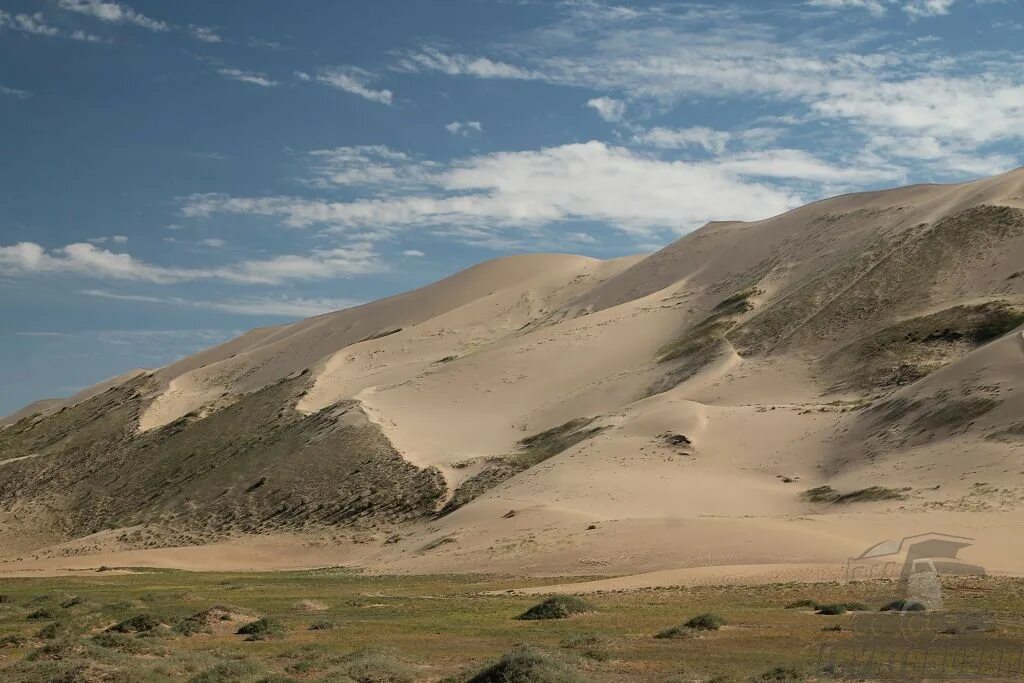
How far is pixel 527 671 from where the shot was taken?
16.1m

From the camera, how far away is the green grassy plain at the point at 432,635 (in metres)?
18.3

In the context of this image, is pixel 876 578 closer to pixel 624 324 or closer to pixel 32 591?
pixel 32 591

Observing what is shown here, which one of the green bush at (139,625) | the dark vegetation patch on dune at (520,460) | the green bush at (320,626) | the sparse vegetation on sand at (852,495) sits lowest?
the sparse vegetation on sand at (852,495)

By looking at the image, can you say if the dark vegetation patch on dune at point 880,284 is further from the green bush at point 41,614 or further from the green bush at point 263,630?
the green bush at point 41,614

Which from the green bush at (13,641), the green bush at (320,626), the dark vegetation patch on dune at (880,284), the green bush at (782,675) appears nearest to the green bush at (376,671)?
the green bush at (782,675)

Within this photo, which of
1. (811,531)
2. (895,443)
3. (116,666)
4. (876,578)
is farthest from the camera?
(895,443)

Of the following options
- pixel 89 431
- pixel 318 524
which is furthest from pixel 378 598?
pixel 89 431

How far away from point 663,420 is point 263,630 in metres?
38.6

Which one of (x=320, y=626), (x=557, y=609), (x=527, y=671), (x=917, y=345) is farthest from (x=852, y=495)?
(x=527, y=671)

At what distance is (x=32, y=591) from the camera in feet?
129

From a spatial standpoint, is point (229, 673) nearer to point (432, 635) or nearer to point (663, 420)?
point (432, 635)

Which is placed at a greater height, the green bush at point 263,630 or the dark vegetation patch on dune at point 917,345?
the dark vegetation patch on dune at point 917,345

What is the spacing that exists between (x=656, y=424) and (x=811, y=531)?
21957 mm

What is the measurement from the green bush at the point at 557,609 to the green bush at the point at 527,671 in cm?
863
